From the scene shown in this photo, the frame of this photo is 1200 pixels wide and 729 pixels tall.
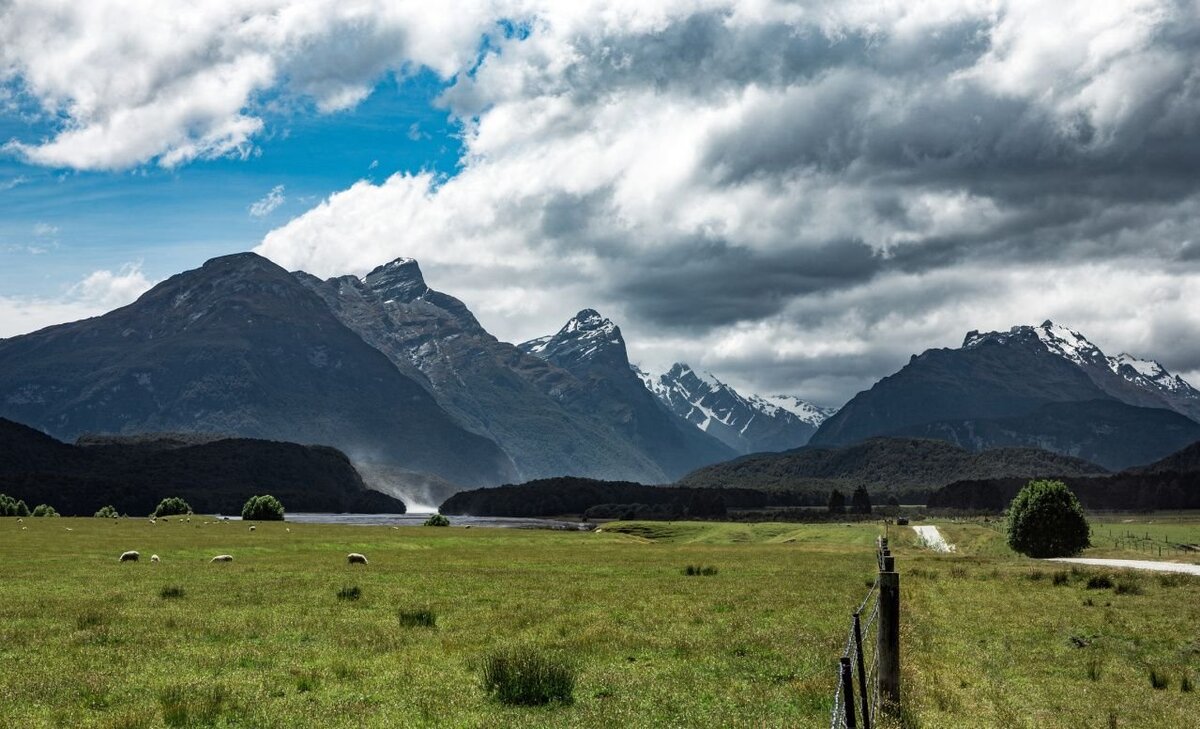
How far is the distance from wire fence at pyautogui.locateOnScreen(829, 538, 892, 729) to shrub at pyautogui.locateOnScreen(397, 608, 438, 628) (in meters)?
15.0

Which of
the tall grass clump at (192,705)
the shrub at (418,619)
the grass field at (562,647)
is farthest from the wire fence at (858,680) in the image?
the shrub at (418,619)

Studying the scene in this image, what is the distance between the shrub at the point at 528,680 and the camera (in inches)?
823

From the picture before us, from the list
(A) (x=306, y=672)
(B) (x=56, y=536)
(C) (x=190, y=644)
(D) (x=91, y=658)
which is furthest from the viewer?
(B) (x=56, y=536)

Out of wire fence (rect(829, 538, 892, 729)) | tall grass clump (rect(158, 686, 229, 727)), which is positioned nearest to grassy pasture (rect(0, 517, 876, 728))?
tall grass clump (rect(158, 686, 229, 727))

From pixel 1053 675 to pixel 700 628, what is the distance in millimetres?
11337

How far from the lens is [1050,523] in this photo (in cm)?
9712

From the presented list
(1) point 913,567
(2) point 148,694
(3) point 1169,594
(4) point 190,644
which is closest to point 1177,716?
(2) point 148,694

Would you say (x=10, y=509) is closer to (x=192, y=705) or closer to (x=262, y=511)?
(x=262, y=511)

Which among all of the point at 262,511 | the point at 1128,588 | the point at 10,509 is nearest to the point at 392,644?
the point at 1128,588

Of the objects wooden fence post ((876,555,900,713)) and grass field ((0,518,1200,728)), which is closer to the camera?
wooden fence post ((876,555,900,713))

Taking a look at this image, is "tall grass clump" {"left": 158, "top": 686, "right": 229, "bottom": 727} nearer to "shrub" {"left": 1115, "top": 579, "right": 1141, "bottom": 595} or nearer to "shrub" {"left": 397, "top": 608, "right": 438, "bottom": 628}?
"shrub" {"left": 397, "top": 608, "right": 438, "bottom": 628}

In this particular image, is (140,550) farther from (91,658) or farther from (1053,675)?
(1053,675)

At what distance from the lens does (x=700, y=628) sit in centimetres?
3250

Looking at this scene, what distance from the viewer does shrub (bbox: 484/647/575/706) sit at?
2091 cm
